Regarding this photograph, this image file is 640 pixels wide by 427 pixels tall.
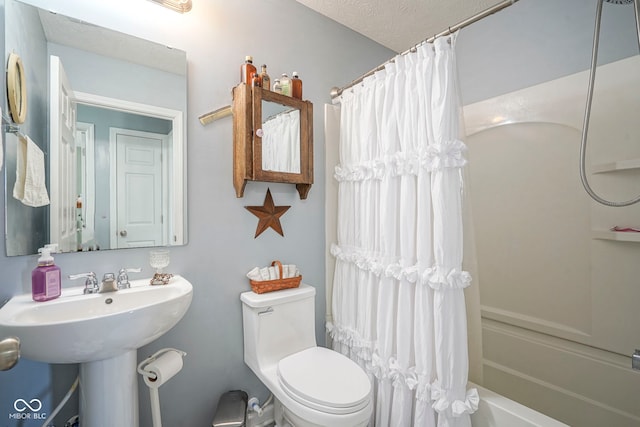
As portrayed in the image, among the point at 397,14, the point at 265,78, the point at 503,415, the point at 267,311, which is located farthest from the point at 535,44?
the point at 267,311

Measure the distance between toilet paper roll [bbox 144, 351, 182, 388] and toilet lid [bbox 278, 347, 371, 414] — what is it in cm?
45

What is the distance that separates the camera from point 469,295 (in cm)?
124

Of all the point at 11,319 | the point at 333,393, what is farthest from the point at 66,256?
the point at 333,393

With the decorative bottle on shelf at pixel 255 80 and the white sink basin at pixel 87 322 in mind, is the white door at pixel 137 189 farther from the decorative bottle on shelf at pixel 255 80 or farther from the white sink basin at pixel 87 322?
the decorative bottle on shelf at pixel 255 80

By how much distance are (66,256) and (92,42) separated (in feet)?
2.91

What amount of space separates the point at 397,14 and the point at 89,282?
7.37 ft

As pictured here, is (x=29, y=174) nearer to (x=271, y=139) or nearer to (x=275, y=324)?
(x=271, y=139)

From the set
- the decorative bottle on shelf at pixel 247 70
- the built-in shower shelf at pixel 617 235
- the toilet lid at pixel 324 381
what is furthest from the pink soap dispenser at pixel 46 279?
the built-in shower shelf at pixel 617 235

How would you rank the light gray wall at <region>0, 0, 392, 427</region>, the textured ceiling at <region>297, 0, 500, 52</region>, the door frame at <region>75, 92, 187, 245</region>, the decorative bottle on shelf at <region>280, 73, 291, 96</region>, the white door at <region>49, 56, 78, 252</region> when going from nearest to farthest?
the white door at <region>49, 56, 78, 252</region> < the light gray wall at <region>0, 0, 392, 427</region> < the door frame at <region>75, 92, 187, 245</region> < the decorative bottle on shelf at <region>280, 73, 291, 96</region> < the textured ceiling at <region>297, 0, 500, 52</region>

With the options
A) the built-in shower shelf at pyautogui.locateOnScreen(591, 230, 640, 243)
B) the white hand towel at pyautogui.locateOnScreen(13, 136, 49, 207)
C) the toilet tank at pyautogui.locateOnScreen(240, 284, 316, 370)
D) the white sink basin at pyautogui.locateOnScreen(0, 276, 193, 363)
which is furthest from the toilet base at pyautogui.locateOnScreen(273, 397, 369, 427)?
the built-in shower shelf at pyautogui.locateOnScreen(591, 230, 640, 243)

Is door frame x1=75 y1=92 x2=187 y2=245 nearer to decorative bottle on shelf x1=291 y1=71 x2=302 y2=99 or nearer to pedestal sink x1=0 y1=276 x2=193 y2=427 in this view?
pedestal sink x1=0 y1=276 x2=193 y2=427

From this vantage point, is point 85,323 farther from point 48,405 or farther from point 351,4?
point 351,4

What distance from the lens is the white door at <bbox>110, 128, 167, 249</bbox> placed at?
1189 millimetres

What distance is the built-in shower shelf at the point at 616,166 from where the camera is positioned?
4.28ft
